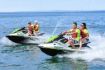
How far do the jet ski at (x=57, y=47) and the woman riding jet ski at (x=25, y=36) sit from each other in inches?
308

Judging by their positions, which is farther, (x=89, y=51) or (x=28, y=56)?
(x=28, y=56)

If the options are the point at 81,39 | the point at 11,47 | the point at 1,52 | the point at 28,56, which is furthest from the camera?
the point at 11,47

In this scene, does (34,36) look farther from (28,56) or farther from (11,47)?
(28,56)

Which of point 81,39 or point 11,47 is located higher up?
point 81,39

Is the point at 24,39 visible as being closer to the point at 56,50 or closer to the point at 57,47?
the point at 56,50

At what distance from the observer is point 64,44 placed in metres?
20.8

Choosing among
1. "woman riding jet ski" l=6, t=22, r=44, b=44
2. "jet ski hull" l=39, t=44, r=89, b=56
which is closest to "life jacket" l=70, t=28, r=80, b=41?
"jet ski hull" l=39, t=44, r=89, b=56

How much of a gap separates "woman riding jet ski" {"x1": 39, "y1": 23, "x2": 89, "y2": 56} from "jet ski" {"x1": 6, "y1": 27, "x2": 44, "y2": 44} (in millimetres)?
7703

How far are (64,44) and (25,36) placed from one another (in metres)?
8.29

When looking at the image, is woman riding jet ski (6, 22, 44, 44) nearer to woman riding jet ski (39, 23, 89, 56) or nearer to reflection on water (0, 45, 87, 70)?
reflection on water (0, 45, 87, 70)

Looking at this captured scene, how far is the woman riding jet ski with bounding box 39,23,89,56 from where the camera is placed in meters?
20.5

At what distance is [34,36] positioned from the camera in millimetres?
28781

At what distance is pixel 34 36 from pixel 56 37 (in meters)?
8.32

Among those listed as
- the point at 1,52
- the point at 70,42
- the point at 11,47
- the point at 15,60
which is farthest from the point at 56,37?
the point at 11,47
